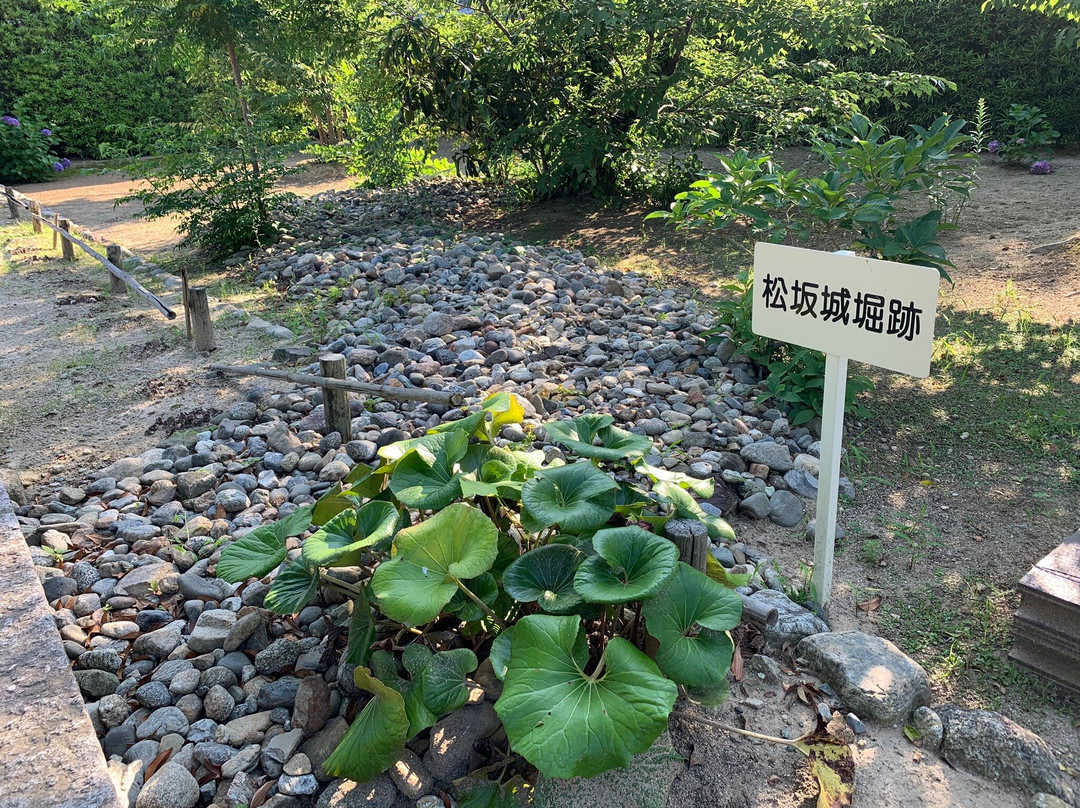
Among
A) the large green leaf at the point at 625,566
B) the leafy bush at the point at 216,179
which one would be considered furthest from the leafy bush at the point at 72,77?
the large green leaf at the point at 625,566

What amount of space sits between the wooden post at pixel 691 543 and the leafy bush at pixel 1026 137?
7.38m

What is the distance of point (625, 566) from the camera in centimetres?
190

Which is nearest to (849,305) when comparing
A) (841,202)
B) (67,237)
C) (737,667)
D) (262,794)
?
(737,667)

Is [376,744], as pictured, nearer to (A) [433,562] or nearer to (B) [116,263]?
(A) [433,562]

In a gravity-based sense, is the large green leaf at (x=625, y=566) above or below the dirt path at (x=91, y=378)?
above

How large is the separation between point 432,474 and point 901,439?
7.16 ft

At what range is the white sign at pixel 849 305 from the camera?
6.54 ft

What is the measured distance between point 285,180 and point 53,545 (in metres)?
8.55

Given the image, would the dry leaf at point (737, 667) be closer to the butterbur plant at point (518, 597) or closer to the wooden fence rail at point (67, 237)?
the butterbur plant at point (518, 597)

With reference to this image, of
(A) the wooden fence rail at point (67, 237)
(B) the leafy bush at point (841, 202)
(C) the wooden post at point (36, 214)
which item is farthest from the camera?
(C) the wooden post at point (36, 214)

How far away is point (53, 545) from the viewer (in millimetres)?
2832

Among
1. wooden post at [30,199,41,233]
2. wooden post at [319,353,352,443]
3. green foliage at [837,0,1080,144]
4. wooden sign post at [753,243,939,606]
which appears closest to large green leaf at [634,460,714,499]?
wooden sign post at [753,243,939,606]

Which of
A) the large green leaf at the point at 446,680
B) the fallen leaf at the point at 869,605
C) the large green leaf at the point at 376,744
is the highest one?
the large green leaf at the point at 446,680

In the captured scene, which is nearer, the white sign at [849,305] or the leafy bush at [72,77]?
the white sign at [849,305]
